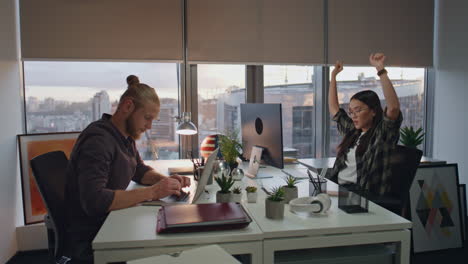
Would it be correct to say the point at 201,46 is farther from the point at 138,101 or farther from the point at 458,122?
the point at 458,122

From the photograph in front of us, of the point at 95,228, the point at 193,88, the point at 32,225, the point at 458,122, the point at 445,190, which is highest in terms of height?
the point at 193,88

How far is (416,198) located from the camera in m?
3.14

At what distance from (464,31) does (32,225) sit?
14.4ft

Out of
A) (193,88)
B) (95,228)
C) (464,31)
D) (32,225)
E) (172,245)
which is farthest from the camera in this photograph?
(464,31)

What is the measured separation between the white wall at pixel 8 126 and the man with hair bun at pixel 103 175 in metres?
1.42

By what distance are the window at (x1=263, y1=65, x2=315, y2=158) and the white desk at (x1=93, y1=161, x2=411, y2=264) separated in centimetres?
227

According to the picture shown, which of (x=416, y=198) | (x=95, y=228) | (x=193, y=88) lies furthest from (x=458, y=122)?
(x=95, y=228)

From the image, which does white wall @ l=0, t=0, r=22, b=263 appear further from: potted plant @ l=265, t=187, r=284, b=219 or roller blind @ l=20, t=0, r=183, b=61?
potted plant @ l=265, t=187, r=284, b=219

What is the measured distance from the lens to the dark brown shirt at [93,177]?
63.2 inches

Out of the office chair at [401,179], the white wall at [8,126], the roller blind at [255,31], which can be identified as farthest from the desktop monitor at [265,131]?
the white wall at [8,126]

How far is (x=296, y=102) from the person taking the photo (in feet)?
12.8

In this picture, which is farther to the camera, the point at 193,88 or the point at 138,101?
the point at 193,88

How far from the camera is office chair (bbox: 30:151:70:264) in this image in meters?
1.72

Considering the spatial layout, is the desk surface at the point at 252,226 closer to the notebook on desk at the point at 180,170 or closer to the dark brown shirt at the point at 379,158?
the dark brown shirt at the point at 379,158
